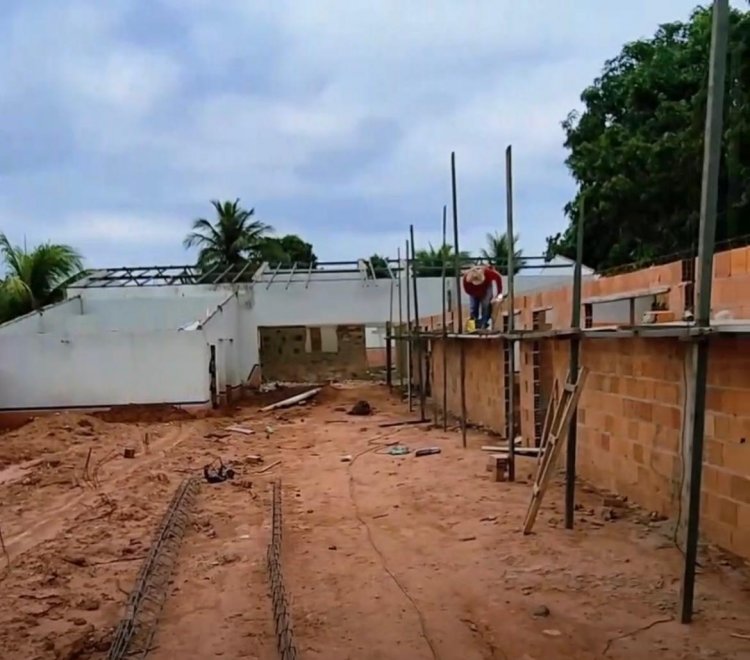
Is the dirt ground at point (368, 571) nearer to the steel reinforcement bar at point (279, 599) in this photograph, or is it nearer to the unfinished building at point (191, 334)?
the steel reinforcement bar at point (279, 599)

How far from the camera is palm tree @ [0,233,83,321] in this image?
21.5 meters

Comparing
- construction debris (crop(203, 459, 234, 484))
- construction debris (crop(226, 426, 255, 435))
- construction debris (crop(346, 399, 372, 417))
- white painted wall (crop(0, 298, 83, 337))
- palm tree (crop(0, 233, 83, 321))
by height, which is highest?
palm tree (crop(0, 233, 83, 321))

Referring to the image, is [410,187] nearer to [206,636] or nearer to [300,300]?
[300,300]

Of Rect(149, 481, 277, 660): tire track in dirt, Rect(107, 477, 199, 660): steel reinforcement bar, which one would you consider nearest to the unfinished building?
Rect(107, 477, 199, 660): steel reinforcement bar

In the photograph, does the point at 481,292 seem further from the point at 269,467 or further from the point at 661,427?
the point at 661,427

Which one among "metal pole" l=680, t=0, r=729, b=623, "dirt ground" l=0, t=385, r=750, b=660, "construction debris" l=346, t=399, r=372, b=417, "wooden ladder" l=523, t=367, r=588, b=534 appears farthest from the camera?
"construction debris" l=346, t=399, r=372, b=417

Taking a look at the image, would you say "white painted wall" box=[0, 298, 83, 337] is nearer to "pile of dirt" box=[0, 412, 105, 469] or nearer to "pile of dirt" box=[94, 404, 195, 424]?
"pile of dirt" box=[0, 412, 105, 469]

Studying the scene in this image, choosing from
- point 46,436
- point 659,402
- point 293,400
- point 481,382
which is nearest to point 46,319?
point 293,400

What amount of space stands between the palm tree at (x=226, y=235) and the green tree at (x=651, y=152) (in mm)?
15375

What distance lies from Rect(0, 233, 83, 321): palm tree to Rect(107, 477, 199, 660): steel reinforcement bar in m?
16.7

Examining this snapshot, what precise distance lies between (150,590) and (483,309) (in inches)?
277

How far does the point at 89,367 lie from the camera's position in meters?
15.4

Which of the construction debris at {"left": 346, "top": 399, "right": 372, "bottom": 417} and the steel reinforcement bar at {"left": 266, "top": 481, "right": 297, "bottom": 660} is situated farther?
the construction debris at {"left": 346, "top": 399, "right": 372, "bottom": 417}

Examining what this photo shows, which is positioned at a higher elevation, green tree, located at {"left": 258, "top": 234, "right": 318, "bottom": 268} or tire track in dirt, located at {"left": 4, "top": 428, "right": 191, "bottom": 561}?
green tree, located at {"left": 258, "top": 234, "right": 318, "bottom": 268}
